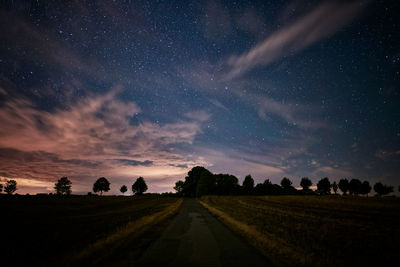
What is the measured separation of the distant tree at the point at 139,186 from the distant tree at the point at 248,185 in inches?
2997

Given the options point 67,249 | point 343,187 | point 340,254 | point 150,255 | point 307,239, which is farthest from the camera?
point 343,187

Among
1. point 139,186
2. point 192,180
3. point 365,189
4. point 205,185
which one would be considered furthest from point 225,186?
point 365,189

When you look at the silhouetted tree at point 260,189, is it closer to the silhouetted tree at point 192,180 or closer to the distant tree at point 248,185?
the distant tree at point 248,185

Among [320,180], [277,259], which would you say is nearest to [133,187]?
[320,180]

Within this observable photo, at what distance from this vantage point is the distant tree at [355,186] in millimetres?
135875

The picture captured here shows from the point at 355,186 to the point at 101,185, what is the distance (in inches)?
7358

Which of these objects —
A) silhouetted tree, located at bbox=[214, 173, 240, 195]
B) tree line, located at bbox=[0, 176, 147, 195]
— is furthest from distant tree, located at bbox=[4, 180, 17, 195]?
silhouetted tree, located at bbox=[214, 173, 240, 195]

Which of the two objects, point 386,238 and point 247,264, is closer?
point 247,264

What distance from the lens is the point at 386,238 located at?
449 inches

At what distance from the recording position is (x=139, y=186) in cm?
14775

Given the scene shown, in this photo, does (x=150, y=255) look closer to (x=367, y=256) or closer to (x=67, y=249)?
(x=67, y=249)

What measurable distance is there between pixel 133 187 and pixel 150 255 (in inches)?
6006

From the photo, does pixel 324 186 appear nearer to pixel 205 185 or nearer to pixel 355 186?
pixel 355 186

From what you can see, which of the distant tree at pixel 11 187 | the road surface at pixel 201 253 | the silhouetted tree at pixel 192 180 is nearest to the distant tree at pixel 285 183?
the silhouetted tree at pixel 192 180
